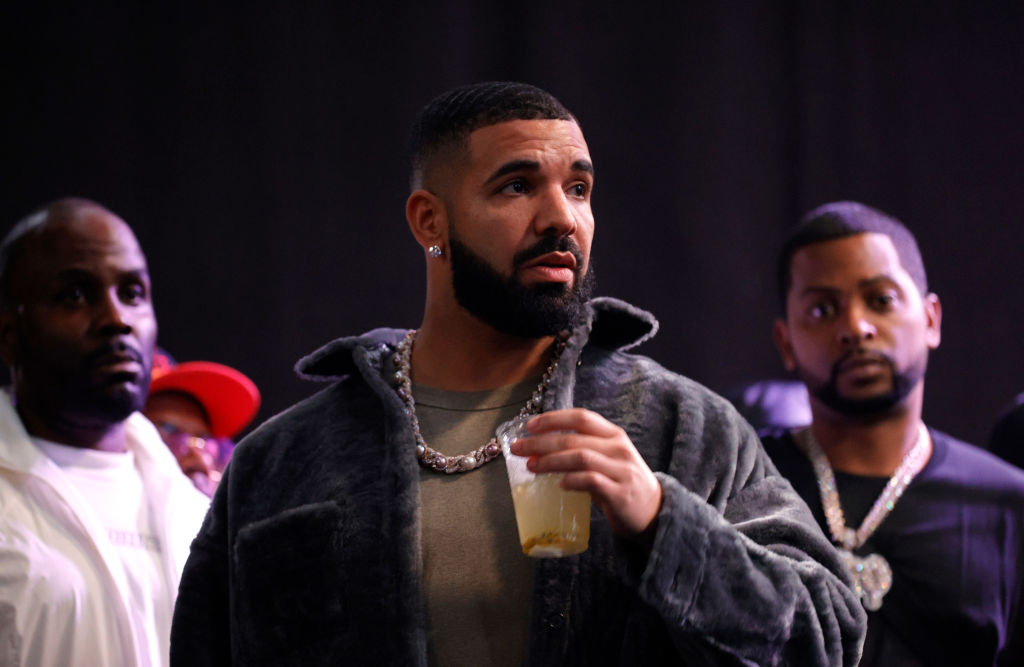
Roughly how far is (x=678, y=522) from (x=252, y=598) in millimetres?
728

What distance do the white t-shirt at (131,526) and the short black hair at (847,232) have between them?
1.63 metres

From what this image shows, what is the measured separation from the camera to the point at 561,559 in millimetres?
1638

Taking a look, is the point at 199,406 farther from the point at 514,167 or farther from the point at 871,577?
the point at 871,577

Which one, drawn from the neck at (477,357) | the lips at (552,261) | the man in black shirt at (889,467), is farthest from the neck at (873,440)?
the lips at (552,261)

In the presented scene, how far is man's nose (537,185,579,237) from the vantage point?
177cm

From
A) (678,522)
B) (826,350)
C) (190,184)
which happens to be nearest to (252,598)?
(678,522)

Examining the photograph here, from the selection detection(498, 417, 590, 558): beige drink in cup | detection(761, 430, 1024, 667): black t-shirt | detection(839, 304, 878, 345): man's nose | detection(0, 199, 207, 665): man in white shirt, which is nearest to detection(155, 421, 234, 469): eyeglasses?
detection(0, 199, 207, 665): man in white shirt

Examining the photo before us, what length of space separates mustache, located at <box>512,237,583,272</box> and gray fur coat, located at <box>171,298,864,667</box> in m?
0.16

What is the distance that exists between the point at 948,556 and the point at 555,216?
1.27 metres

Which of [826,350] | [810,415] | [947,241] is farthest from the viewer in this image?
[947,241]

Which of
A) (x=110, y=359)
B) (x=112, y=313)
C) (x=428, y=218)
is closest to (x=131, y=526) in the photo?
(x=110, y=359)

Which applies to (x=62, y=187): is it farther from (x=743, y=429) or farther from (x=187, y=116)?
(x=743, y=429)

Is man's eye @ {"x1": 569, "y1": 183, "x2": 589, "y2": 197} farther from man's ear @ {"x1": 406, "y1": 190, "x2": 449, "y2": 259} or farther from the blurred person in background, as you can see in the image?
the blurred person in background

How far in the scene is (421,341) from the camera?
201 cm
